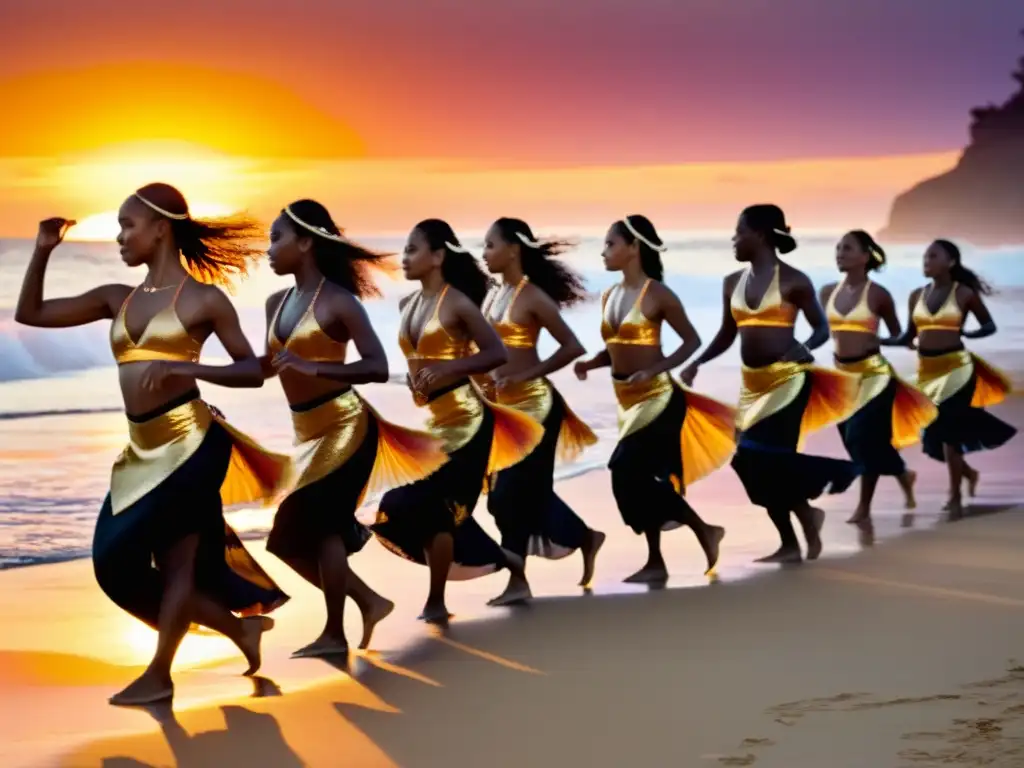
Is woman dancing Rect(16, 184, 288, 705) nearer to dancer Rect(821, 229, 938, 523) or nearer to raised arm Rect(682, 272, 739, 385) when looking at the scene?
raised arm Rect(682, 272, 739, 385)

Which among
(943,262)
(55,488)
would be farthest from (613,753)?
(55,488)

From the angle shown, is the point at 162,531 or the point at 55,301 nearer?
the point at 162,531

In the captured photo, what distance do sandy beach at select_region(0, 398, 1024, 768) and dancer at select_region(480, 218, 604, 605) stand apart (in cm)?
29

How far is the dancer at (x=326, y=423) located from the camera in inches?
308

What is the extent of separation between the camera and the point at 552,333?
9.75m

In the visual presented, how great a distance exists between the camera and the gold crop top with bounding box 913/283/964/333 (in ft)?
44.4

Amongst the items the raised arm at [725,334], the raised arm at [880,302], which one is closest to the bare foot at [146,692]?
the raised arm at [725,334]

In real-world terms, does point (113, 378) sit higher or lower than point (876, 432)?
higher

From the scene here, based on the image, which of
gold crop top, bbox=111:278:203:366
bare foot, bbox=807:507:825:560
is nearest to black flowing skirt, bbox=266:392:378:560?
gold crop top, bbox=111:278:203:366

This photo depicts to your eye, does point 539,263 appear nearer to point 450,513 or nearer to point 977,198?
point 450,513

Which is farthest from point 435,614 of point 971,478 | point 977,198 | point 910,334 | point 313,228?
point 977,198

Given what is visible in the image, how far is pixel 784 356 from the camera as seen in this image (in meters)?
10.6

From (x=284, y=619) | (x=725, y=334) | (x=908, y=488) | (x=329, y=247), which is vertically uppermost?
(x=329, y=247)

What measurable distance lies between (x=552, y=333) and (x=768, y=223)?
1.67 meters
